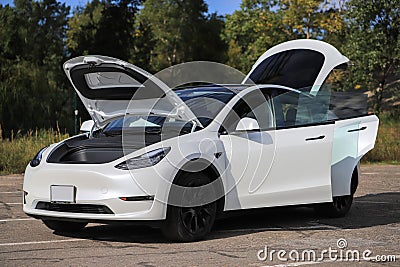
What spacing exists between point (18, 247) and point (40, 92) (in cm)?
2345

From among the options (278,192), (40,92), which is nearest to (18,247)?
(278,192)

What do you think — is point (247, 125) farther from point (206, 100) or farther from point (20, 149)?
point (20, 149)

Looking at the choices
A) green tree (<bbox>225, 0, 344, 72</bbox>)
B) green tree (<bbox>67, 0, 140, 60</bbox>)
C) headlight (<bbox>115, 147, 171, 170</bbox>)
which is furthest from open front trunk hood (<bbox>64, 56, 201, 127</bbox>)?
green tree (<bbox>225, 0, 344, 72</bbox>)

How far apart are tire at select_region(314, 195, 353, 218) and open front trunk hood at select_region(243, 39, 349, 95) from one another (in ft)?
4.67

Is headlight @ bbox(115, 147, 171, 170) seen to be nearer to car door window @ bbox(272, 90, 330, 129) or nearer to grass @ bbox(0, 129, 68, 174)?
car door window @ bbox(272, 90, 330, 129)

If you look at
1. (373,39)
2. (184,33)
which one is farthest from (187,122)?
(184,33)

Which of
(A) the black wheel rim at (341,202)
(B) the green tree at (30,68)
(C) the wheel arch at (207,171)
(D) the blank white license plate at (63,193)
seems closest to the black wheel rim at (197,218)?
(C) the wheel arch at (207,171)

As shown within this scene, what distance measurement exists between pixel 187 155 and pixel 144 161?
459mm

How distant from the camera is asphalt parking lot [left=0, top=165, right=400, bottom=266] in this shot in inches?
250

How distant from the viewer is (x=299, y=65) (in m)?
9.88

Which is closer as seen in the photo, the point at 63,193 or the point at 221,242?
the point at 63,193

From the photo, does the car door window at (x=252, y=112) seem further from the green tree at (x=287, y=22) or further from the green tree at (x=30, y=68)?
the green tree at (x=287, y=22)

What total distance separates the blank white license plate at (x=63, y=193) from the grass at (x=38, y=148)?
10248 millimetres

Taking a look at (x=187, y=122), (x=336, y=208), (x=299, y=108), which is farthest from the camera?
(x=336, y=208)
